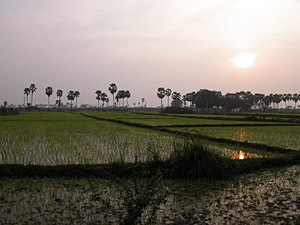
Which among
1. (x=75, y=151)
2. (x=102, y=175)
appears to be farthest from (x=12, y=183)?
(x=75, y=151)

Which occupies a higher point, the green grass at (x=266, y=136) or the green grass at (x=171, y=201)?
the green grass at (x=266, y=136)

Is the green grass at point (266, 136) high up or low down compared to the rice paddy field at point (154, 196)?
up

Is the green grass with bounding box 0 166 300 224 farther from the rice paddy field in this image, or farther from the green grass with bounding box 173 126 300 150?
the green grass with bounding box 173 126 300 150

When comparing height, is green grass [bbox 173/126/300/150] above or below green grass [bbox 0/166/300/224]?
above

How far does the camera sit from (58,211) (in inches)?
165

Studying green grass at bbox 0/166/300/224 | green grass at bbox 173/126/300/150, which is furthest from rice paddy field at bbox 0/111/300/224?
green grass at bbox 173/126/300/150

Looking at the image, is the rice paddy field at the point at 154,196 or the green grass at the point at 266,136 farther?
the green grass at the point at 266,136

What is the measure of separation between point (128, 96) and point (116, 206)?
105m

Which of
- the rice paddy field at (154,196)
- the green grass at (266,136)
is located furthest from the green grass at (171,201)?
the green grass at (266,136)

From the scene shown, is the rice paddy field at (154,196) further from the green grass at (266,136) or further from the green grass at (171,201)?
the green grass at (266,136)

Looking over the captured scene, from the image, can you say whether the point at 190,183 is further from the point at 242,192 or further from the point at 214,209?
the point at 214,209

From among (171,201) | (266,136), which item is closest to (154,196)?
(171,201)

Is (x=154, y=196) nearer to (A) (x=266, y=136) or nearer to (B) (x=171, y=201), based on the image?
(B) (x=171, y=201)

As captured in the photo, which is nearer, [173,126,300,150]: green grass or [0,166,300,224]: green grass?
[0,166,300,224]: green grass
